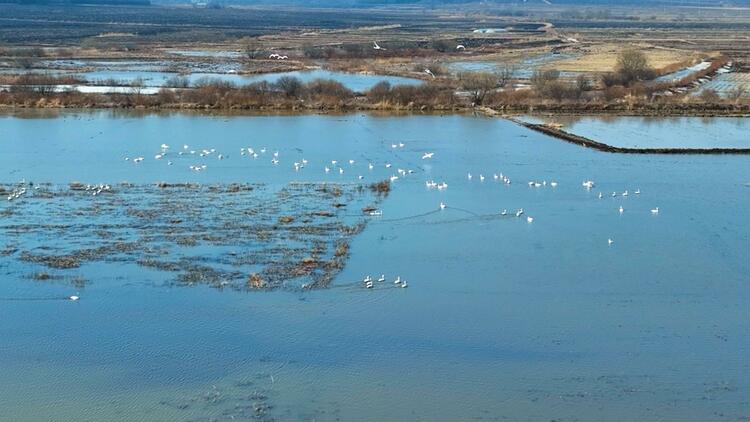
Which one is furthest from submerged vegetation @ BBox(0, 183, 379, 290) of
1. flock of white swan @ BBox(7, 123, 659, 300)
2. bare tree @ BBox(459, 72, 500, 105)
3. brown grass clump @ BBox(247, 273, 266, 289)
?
bare tree @ BBox(459, 72, 500, 105)

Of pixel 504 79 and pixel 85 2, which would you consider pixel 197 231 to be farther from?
pixel 85 2

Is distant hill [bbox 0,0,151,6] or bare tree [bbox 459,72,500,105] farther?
distant hill [bbox 0,0,151,6]

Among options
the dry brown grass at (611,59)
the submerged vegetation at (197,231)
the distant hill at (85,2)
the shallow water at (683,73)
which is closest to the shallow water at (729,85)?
the shallow water at (683,73)

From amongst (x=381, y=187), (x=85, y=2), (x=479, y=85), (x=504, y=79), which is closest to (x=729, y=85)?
(x=504, y=79)

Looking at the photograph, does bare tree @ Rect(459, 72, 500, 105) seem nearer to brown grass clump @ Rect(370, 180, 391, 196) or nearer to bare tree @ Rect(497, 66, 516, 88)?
bare tree @ Rect(497, 66, 516, 88)

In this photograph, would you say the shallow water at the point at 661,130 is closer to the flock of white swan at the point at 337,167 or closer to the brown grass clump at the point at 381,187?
the flock of white swan at the point at 337,167

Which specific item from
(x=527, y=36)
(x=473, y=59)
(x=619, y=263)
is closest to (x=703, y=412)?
(x=619, y=263)
